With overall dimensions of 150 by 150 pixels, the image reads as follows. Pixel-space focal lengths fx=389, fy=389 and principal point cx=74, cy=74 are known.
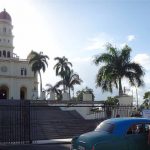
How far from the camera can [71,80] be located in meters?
61.2

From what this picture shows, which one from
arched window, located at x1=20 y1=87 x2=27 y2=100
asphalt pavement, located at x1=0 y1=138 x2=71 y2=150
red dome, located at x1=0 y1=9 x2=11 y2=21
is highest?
red dome, located at x1=0 y1=9 x2=11 y2=21

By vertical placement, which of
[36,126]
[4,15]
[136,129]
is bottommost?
[36,126]

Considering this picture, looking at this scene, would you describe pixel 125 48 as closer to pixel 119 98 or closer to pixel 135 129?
pixel 119 98

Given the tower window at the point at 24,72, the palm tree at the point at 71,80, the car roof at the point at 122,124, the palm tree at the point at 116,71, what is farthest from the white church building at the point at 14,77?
the car roof at the point at 122,124

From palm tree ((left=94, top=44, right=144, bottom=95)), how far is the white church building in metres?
29.6

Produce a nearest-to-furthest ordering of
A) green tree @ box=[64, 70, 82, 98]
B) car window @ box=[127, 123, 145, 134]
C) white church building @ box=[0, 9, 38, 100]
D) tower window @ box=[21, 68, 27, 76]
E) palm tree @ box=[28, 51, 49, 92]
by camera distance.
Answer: car window @ box=[127, 123, 145, 134] < palm tree @ box=[28, 51, 49, 92] < green tree @ box=[64, 70, 82, 98] < white church building @ box=[0, 9, 38, 100] < tower window @ box=[21, 68, 27, 76]

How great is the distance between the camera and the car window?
11008 millimetres

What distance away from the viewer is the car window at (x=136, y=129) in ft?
36.1

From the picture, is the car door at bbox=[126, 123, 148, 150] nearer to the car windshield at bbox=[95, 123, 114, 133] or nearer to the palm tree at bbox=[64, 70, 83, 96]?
the car windshield at bbox=[95, 123, 114, 133]

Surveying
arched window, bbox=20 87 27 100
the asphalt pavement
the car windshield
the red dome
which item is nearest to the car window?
the car windshield

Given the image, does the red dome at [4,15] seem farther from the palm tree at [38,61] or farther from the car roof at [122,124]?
the car roof at [122,124]

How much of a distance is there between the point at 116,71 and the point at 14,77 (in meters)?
31.9

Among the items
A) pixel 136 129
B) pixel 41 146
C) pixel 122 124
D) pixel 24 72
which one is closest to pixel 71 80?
pixel 24 72

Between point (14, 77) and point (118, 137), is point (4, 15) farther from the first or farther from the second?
point (118, 137)
